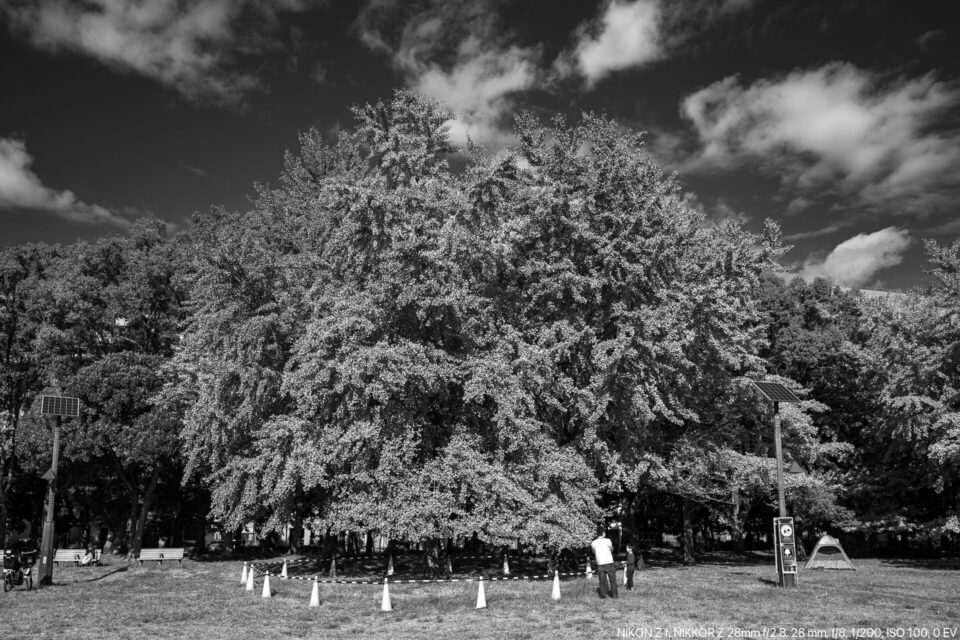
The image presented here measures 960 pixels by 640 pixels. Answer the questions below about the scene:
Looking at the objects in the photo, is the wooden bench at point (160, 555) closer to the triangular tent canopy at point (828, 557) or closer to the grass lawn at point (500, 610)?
the grass lawn at point (500, 610)

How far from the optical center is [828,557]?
24219 mm

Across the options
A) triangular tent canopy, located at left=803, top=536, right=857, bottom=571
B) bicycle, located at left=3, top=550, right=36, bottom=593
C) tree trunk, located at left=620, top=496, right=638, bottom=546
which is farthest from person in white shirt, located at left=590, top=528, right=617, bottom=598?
bicycle, located at left=3, top=550, right=36, bottom=593

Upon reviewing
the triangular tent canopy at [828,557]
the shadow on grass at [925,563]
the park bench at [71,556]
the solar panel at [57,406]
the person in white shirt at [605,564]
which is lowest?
the shadow on grass at [925,563]

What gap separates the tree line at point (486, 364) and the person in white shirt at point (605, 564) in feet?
Answer: 11.3

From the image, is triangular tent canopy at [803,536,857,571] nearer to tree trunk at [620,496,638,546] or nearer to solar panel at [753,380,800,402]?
tree trunk at [620,496,638,546]

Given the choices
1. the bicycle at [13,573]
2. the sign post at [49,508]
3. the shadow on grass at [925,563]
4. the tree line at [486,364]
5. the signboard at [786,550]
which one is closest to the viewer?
the signboard at [786,550]

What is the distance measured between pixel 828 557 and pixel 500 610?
15795mm

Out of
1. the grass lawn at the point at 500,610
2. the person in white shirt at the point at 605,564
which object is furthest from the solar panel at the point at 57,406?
the person in white shirt at the point at 605,564

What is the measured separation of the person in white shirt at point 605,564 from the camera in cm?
1498

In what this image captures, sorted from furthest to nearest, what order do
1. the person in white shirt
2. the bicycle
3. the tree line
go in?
the tree line
the bicycle
the person in white shirt

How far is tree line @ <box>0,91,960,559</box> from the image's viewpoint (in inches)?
783

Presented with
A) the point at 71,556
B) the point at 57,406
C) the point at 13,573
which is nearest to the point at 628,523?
the point at 13,573

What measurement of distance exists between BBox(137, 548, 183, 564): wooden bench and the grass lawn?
6681mm

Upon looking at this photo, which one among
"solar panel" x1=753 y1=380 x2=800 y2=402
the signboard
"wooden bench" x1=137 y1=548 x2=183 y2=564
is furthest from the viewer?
"wooden bench" x1=137 y1=548 x2=183 y2=564
